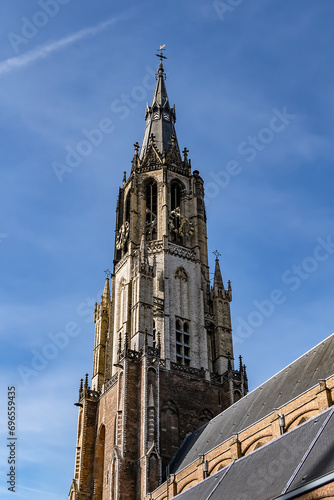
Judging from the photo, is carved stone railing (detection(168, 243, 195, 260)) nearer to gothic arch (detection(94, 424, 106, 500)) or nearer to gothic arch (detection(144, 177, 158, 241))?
gothic arch (detection(144, 177, 158, 241))

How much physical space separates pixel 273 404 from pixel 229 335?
15.0m

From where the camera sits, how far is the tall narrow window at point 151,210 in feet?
165

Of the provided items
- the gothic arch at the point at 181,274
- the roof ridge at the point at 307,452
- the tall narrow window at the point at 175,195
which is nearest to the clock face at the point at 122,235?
the tall narrow window at the point at 175,195

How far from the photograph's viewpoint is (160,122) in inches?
2293

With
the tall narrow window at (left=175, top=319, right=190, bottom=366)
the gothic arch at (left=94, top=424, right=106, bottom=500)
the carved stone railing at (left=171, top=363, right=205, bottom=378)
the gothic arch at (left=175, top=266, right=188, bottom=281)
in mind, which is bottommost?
the gothic arch at (left=94, top=424, right=106, bottom=500)

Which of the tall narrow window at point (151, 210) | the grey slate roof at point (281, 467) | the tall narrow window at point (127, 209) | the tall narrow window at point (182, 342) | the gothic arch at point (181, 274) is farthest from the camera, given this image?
the tall narrow window at point (127, 209)

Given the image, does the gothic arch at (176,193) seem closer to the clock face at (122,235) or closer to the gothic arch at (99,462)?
the clock face at (122,235)

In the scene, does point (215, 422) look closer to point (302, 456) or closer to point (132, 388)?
point (132, 388)

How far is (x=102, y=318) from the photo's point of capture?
159ft

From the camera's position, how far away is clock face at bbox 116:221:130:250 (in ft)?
165

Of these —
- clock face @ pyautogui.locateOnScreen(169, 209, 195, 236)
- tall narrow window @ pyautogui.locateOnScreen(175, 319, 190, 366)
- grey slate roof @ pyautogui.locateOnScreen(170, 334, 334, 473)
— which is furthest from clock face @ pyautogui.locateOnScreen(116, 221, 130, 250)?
grey slate roof @ pyautogui.locateOnScreen(170, 334, 334, 473)

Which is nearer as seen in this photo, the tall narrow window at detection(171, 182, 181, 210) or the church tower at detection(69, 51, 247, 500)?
the church tower at detection(69, 51, 247, 500)

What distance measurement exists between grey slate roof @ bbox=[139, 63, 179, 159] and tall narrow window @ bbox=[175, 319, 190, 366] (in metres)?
17.0

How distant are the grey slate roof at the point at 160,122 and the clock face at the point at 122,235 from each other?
7.61 meters
